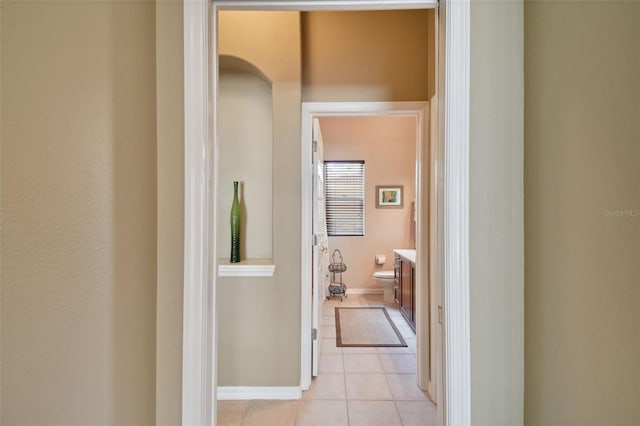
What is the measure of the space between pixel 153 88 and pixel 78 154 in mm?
367

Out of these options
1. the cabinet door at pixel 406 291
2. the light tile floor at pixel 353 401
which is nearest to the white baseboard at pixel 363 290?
the cabinet door at pixel 406 291

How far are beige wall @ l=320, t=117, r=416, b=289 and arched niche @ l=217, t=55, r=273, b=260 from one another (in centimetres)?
288

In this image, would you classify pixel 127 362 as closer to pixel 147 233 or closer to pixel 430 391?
pixel 147 233

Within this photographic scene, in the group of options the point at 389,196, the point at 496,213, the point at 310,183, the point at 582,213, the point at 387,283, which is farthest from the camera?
the point at 389,196

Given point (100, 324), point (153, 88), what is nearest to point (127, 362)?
point (100, 324)

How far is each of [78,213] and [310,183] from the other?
168cm

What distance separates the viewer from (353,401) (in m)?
2.29

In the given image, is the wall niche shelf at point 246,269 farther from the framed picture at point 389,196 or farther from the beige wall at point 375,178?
the framed picture at point 389,196

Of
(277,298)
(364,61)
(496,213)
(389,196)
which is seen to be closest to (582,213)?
(496,213)

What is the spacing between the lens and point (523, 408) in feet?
3.42

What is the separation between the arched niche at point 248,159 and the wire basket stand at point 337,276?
8.73 ft

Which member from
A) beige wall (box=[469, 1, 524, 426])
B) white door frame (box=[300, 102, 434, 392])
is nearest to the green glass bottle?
white door frame (box=[300, 102, 434, 392])

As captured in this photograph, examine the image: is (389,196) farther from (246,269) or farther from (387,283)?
(246,269)

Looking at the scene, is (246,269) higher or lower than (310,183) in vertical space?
lower
